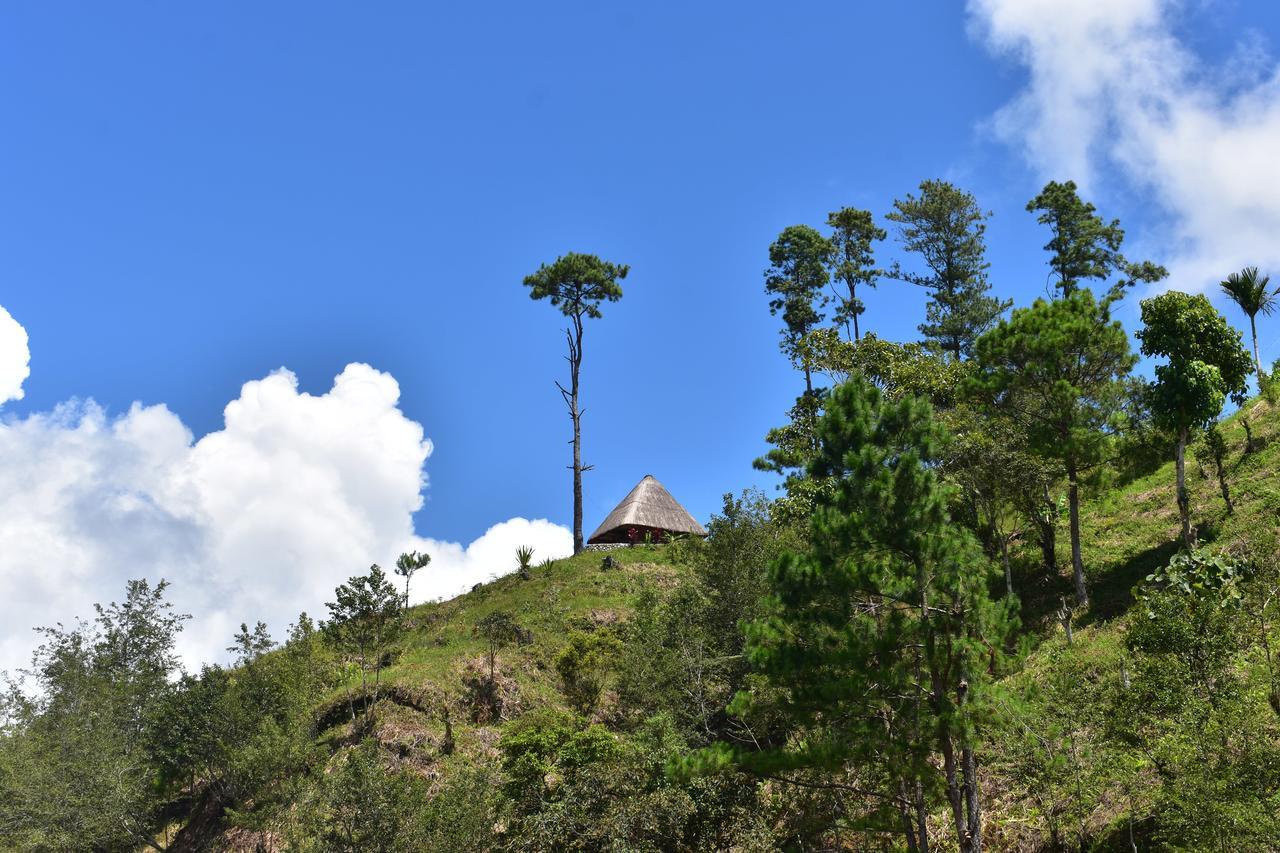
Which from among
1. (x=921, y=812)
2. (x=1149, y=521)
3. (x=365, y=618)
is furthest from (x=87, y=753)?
(x=1149, y=521)

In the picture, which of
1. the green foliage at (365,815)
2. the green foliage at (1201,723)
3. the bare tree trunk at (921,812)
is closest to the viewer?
the green foliage at (1201,723)

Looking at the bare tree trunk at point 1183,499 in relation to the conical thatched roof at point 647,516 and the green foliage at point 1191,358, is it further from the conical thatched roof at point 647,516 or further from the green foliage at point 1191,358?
the conical thatched roof at point 647,516

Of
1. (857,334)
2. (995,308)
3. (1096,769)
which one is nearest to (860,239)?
(857,334)

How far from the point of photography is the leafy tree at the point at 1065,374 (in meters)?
25.6

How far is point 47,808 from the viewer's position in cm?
2741

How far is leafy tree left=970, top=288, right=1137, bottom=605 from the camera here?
2556 cm

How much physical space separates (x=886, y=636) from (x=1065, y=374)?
16343mm

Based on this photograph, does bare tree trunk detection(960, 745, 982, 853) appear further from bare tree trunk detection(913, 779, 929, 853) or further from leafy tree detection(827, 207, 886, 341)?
leafy tree detection(827, 207, 886, 341)

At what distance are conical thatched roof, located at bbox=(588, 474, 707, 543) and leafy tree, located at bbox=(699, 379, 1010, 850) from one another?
30654mm

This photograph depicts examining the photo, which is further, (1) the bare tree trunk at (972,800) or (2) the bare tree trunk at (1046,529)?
(2) the bare tree trunk at (1046,529)

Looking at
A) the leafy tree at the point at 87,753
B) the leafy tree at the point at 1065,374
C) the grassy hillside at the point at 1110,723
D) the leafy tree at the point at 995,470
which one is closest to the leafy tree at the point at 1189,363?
the leafy tree at the point at 1065,374

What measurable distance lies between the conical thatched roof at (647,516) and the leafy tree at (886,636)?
101ft

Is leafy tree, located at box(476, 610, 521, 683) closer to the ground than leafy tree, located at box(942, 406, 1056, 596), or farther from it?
closer to the ground

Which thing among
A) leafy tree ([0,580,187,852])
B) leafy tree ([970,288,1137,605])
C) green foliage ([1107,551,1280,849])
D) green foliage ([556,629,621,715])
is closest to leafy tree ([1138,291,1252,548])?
leafy tree ([970,288,1137,605])
